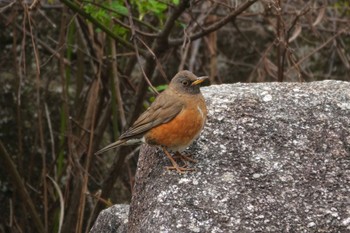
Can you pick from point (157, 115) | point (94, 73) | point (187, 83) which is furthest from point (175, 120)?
point (94, 73)

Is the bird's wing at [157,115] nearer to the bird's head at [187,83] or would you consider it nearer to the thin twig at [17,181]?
the bird's head at [187,83]

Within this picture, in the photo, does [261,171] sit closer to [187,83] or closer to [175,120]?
[175,120]

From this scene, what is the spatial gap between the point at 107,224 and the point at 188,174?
41.4 inches

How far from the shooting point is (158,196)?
4.02 meters

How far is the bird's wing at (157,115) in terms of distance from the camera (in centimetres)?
468

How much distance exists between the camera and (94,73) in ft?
24.3

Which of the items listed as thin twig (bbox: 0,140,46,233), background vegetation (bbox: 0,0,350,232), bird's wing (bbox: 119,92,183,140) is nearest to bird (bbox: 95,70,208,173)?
bird's wing (bbox: 119,92,183,140)

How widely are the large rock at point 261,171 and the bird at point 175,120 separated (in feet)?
0.25

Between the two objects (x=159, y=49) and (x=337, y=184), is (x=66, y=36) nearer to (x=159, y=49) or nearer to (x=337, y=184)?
(x=159, y=49)

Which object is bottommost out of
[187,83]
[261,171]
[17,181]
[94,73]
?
[17,181]

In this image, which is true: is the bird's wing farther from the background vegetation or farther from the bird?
the background vegetation

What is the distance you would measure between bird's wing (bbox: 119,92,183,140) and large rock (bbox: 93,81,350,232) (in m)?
0.14

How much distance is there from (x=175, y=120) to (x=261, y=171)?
2.58 feet

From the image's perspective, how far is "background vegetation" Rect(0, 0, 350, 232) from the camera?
6211mm
